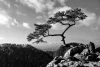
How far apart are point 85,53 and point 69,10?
9.00 meters

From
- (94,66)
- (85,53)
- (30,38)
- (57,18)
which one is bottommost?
(94,66)

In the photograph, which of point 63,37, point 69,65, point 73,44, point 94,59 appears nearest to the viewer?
point 69,65

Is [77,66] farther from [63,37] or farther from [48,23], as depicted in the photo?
[48,23]

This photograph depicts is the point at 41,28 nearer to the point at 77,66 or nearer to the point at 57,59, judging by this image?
the point at 57,59

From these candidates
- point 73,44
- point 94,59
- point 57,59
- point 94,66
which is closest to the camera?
point 94,66

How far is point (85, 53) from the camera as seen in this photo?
66.2 feet

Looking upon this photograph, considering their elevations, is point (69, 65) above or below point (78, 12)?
below

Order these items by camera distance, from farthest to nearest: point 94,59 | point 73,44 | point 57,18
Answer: point 73,44 → point 57,18 → point 94,59

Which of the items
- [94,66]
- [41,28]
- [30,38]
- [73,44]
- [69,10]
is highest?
[69,10]

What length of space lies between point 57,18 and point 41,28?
157 inches

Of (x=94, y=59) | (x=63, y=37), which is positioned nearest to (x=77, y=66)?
(x=94, y=59)

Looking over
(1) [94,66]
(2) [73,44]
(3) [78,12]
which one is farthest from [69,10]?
(1) [94,66]

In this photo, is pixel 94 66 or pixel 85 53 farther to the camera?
pixel 85 53

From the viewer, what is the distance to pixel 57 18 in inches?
837
